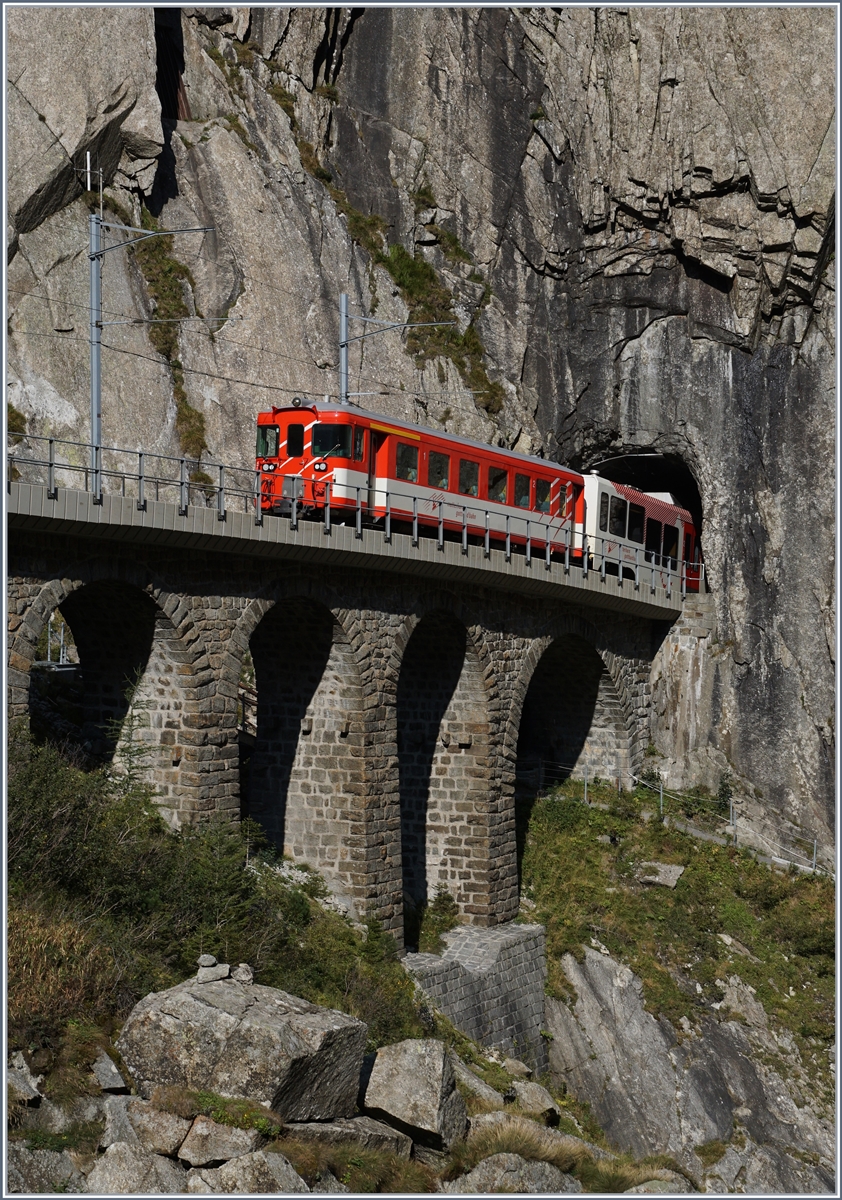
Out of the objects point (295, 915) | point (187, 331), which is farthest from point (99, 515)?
point (187, 331)

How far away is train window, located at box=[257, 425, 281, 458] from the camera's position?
2703 centimetres

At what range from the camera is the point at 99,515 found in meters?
18.9

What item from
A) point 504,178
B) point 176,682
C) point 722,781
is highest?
point 504,178

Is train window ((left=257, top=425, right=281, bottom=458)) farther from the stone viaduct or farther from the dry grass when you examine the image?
the dry grass

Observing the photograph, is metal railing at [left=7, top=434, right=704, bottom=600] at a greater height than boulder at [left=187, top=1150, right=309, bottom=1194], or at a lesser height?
greater

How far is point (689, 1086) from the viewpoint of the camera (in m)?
25.7

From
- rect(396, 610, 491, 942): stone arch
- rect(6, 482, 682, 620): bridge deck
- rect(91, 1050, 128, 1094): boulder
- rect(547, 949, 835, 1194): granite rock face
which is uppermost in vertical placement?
rect(6, 482, 682, 620): bridge deck

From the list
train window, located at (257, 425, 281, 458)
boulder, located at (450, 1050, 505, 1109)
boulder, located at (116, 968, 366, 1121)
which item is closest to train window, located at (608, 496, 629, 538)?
train window, located at (257, 425, 281, 458)

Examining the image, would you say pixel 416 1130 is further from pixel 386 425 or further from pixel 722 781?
pixel 722 781

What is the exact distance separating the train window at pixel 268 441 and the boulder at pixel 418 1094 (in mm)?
13881

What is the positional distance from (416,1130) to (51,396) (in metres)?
23.6

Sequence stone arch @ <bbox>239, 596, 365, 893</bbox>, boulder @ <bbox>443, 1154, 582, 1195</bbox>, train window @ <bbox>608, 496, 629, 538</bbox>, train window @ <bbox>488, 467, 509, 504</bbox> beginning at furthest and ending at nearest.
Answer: train window @ <bbox>608, 496, 629, 538</bbox>
train window @ <bbox>488, 467, 509, 504</bbox>
stone arch @ <bbox>239, 596, 365, 893</bbox>
boulder @ <bbox>443, 1154, 582, 1195</bbox>

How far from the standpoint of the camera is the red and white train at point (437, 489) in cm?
2634

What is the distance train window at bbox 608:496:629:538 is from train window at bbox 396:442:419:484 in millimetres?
8559
